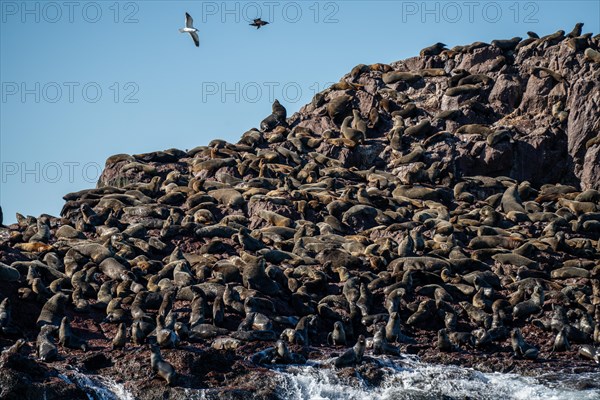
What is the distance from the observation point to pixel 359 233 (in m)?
35.1

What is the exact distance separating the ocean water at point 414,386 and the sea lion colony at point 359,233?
0.66 metres

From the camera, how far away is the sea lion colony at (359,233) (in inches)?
1069

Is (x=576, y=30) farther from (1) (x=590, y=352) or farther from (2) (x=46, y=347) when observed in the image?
(2) (x=46, y=347)

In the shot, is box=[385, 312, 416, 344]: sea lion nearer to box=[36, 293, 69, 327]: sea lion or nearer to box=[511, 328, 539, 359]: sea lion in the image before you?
box=[511, 328, 539, 359]: sea lion

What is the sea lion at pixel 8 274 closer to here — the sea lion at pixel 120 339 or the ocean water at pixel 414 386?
the sea lion at pixel 120 339

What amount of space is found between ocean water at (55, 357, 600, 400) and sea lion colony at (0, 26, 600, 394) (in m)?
0.66

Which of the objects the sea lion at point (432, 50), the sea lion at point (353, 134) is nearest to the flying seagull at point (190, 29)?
the sea lion at point (353, 134)

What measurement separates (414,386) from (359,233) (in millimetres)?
11087

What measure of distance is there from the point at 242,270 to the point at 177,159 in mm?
13681

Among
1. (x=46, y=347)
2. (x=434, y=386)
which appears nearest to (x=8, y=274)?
(x=46, y=347)

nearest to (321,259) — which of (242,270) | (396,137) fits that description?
(242,270)

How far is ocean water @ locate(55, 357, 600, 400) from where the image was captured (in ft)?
78.3

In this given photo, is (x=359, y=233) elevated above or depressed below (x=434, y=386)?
above

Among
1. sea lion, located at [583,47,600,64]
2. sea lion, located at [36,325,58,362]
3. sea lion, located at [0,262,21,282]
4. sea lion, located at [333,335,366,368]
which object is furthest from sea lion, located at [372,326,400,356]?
sea lion, located at [583,47,600,64]
